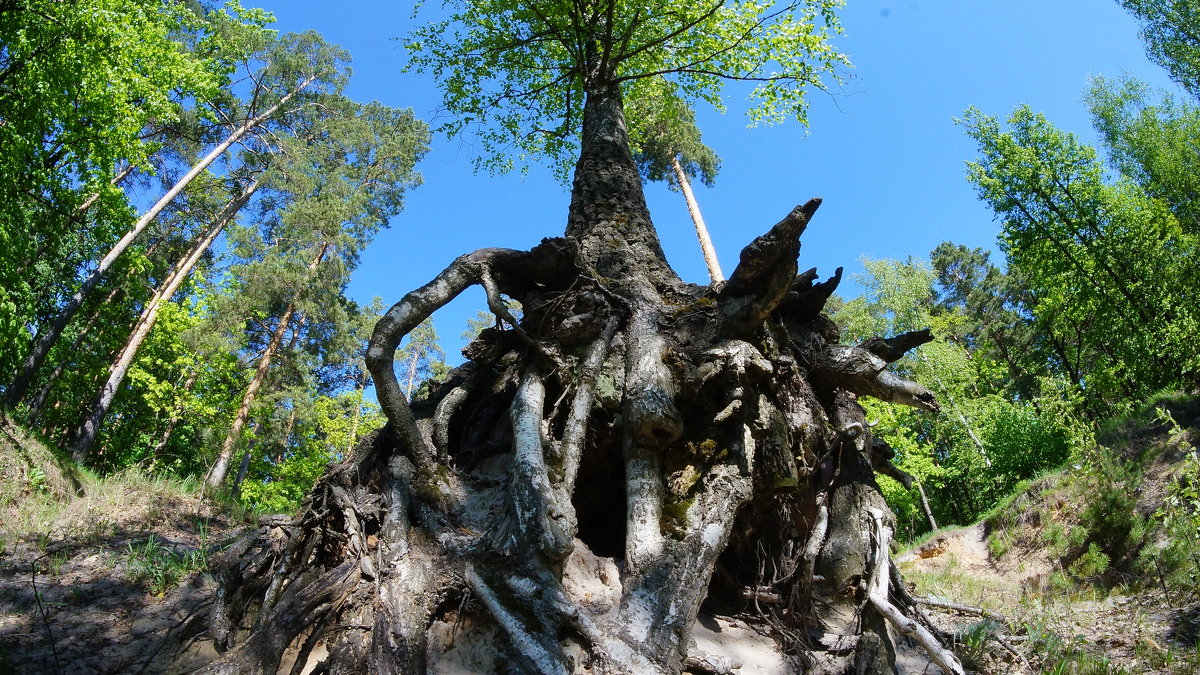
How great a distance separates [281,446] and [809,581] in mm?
21486

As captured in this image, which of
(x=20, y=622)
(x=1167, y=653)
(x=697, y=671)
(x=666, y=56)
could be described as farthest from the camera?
(x=666, y=56)

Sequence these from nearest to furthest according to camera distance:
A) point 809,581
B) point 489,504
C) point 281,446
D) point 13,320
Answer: point 489,504, point 809,581, point 13,320, point 281,446

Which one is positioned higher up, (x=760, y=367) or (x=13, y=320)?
(x=13, y=320)

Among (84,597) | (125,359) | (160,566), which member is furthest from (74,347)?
(84,597)

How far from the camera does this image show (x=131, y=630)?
3105mm

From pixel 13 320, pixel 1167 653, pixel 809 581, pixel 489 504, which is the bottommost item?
pixel 1167 653

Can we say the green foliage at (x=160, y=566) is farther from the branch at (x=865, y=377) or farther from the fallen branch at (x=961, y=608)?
the fallen branch at (x=961, y=608)

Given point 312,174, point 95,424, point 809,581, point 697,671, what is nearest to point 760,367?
point 809,581

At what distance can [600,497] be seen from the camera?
12.8 feet

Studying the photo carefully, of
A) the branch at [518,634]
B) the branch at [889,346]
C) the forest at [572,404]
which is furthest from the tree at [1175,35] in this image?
the branch at [518,634]

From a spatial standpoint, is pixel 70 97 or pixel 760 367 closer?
pixel 760 367

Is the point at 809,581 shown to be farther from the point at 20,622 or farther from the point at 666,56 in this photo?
the point at 666,56

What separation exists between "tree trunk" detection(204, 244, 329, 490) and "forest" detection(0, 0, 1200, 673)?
0.14 meters

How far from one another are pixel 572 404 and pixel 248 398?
52.3ft
